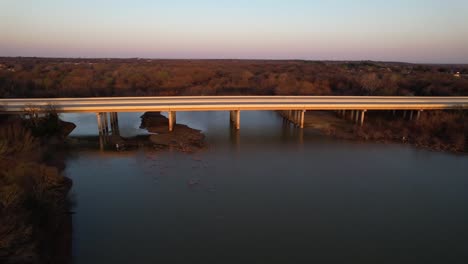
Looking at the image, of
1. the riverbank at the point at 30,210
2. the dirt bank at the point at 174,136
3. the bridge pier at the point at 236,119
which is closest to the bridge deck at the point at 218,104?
the bridge pier at the point at 236,119

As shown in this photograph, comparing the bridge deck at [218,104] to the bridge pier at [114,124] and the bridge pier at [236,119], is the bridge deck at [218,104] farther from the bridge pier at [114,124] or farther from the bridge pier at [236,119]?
the bridge pier at [114,124]

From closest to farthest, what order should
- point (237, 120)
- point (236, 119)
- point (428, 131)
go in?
point (428, 131)
point (237, 120)
point (236, 119)

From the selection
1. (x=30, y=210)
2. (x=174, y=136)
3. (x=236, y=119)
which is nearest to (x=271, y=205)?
(x=30, y=210)

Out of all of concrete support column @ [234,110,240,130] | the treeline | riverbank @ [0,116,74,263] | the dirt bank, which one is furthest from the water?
the treeline

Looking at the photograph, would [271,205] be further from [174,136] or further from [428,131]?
[428,131]

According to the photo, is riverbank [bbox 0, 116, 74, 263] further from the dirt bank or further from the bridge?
the bridge

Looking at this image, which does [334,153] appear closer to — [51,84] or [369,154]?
[369,154]
